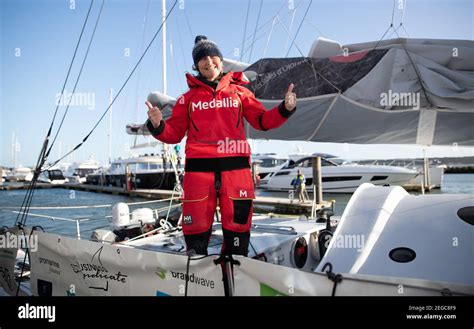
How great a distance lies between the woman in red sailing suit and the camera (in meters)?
2.33

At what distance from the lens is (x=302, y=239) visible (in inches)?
125

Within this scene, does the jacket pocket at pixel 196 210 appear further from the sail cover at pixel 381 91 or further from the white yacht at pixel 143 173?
the white yacht at pixel 143 173

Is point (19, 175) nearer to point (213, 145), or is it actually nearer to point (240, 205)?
point (213, 145)

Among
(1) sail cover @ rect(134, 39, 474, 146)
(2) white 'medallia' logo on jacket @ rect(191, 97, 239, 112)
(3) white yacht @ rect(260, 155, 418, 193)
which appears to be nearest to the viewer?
(2) white 'medallia' logo on jacket @ rect(191, 97, 239, 112)

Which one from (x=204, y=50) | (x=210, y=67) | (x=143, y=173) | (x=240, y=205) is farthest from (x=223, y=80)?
(x=143, y=173)

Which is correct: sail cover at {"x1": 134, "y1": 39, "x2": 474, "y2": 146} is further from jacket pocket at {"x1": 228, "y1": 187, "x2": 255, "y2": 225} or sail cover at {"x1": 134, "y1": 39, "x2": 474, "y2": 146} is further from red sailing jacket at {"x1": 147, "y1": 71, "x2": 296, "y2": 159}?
jacket pocket at {"x1": 228, "y1": 187, "x2": 255, "y2": 225}

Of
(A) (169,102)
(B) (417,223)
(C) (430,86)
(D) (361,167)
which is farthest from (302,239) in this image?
(D) (361,167)

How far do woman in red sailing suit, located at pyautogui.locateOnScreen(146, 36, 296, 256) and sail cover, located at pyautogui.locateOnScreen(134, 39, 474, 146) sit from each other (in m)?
0.73

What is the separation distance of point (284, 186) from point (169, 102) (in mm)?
21479

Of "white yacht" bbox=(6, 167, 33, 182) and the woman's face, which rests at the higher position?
the woman's face

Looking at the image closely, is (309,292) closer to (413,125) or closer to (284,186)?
(413,125)

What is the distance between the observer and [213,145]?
2396 millimetres

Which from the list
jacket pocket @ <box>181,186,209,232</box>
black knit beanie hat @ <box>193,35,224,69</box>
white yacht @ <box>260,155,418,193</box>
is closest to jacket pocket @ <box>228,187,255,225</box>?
jacket pocket @ <box>181,186,209,232</box>

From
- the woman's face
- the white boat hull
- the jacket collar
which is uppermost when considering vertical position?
the woman's face
